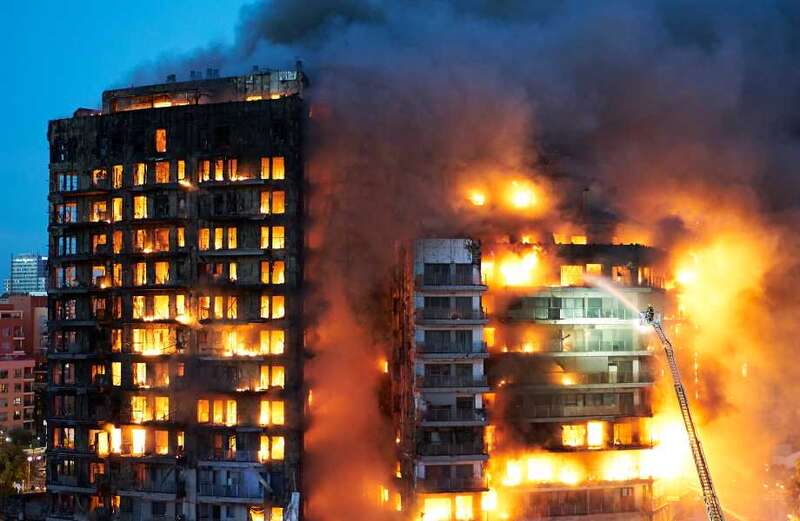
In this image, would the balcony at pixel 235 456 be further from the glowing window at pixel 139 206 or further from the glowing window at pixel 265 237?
the glowing window at pixel 139 206

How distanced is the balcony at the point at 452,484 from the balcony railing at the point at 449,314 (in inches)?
380

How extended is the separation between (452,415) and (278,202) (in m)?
18.0

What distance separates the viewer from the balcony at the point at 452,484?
56.7 m

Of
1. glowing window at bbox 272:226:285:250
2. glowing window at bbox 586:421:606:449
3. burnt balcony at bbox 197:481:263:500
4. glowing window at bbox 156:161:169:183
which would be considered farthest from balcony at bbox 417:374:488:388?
glowing window at bbox 156:161:169:183

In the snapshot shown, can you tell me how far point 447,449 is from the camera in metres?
57.2

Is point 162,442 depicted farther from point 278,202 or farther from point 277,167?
point 277,167

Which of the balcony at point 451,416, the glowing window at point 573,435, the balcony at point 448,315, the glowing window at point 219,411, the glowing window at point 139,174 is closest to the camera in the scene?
the balcony at point 451,416

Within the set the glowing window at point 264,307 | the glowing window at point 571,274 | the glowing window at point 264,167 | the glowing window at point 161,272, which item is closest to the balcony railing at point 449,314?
the glowing window at point 571,274

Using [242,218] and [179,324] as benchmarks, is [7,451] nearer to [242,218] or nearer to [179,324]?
[179,324]

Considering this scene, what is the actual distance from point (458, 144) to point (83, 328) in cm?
2943

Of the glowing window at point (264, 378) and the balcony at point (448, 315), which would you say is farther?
the glowing window at point (264, 378)

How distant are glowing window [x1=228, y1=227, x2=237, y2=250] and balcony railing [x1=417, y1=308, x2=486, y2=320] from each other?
13.9 m

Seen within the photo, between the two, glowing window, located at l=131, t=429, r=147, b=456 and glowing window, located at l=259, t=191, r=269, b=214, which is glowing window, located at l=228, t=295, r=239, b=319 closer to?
glowing window, located at l=259, t=191, r=269, b=214

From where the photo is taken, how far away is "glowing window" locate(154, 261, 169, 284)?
2544 inches
